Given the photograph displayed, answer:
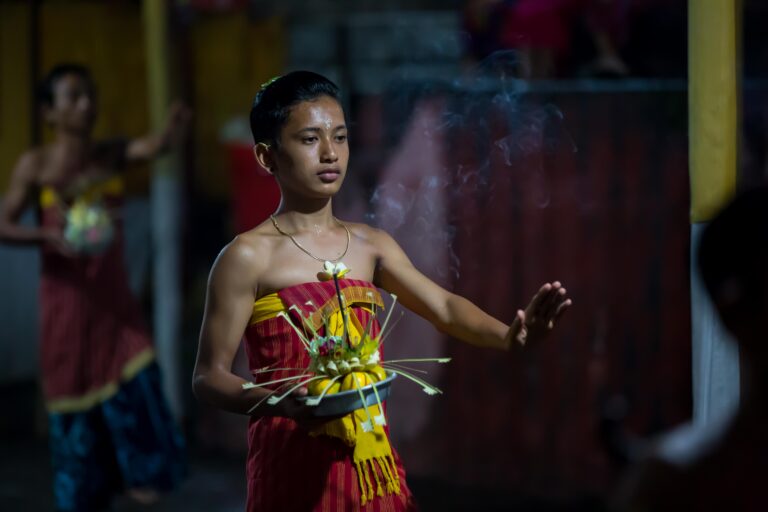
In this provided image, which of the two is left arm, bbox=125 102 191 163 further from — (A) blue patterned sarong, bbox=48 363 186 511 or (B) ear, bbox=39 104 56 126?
(A) blue patterned sarong, bbox=48 363 186 511

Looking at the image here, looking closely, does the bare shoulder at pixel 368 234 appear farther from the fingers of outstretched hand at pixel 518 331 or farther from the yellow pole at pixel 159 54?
the yellow pole at pixel 159 54

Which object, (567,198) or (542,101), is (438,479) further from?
(542,101)

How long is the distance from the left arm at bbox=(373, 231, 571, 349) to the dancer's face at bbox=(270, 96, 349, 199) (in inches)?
10.7

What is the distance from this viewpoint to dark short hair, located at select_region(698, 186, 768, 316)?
6.59ft

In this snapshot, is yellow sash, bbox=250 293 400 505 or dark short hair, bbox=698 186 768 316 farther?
yellow sash, bbox=250 293 400 505

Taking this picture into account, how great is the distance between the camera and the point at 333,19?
7957 millimetres

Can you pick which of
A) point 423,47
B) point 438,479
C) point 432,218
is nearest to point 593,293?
point 432,218

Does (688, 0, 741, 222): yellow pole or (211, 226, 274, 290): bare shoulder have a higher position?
(688, 0, 741, 222): yellow pole

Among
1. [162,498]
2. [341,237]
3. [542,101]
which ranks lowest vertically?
[162,498]

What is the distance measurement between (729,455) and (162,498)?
4.78 metres

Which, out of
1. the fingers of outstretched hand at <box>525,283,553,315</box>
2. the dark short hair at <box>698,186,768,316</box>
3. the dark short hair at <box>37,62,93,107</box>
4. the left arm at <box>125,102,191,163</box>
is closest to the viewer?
the dark short hair at <box>698,186,768,316</box>

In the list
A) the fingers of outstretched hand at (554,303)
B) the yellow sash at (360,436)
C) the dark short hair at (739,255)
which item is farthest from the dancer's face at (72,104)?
the dark short hair at (739,255)

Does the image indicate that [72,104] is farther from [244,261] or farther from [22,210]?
[244,261]

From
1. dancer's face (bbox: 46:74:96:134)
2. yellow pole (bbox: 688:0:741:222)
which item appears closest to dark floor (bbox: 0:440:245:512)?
dancer's face (bbox: 46:74:96:134)
